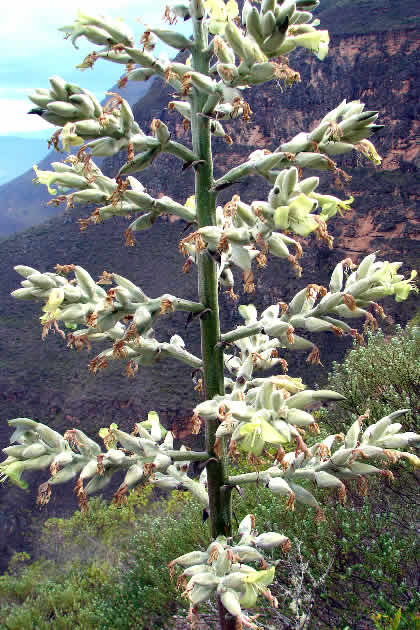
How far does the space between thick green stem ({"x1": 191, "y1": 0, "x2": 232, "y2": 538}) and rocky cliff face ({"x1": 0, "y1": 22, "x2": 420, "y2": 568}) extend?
797 inches

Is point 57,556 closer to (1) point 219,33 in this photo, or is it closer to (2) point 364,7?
(1) point 219,33

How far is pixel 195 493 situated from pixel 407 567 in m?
3.99

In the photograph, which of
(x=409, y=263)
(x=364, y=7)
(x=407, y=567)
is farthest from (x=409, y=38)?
(x=407, y=567)

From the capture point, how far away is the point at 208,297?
2424 millimetres

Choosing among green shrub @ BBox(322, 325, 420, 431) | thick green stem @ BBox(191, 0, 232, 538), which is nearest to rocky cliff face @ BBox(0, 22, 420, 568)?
green shrub @ BBox(322, 325, 420, 431)

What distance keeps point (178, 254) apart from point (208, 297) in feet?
92.4

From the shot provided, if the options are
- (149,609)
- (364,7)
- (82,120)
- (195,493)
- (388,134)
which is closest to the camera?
(82,120)

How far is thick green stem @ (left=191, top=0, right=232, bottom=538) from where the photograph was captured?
7.73ft

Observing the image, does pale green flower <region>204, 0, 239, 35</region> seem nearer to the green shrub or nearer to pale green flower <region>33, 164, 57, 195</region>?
pale green flower <region>33, 164, 57, 195</region>

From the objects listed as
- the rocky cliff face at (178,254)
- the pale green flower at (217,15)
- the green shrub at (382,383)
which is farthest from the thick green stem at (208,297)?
the rocky cliff face at (178,254)

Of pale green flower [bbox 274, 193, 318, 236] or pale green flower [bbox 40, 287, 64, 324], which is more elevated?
pale green flower [bbox 274, 193, 318, 236]

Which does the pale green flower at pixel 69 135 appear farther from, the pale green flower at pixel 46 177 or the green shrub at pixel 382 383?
the green shrub at pixel 382 383

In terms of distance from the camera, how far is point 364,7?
3944 centimetres

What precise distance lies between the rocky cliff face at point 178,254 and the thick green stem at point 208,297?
2024 centimetres
